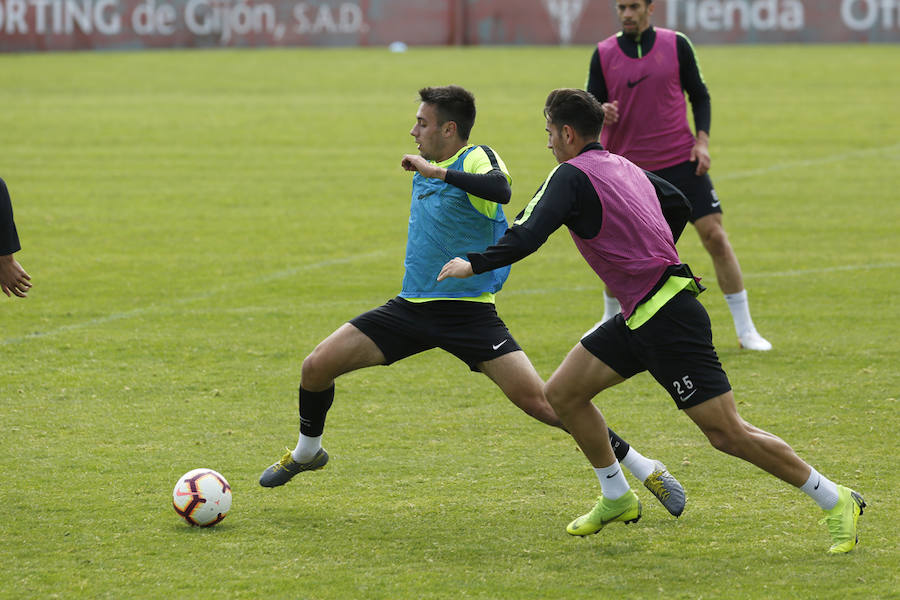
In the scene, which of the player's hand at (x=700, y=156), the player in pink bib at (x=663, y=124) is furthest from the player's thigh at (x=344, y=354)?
the player's hand at (x=700, y=156)

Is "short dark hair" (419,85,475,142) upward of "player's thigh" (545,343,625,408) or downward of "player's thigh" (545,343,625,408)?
upward

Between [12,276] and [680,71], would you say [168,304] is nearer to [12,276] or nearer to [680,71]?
[12,276]

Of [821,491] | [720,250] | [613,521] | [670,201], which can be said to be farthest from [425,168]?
[720,250]

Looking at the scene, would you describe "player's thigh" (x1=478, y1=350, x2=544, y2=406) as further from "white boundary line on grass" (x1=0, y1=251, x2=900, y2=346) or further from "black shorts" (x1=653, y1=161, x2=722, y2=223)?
"white boundary line on grass" (x1=0, y1=251, x2=900, y2=346)

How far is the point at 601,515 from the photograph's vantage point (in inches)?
238

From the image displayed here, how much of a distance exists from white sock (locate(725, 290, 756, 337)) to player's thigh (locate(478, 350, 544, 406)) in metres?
3.74

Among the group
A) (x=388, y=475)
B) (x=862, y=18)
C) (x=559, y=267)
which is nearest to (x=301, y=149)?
(x=559, y=267)

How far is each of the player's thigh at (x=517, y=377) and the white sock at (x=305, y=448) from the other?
1.02m

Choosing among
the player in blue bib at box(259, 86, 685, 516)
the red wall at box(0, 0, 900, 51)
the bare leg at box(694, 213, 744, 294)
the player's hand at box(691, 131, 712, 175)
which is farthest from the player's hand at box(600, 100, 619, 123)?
the red wall at box(0, 0, 900, 51)

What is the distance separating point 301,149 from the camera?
20781mm

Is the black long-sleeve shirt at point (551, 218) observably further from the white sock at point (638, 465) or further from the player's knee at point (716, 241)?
the player's knee at point (716, 241)

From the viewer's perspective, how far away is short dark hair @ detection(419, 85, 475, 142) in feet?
21.3

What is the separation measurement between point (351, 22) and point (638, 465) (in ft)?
105

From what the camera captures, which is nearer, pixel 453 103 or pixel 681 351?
pixel 681 351
